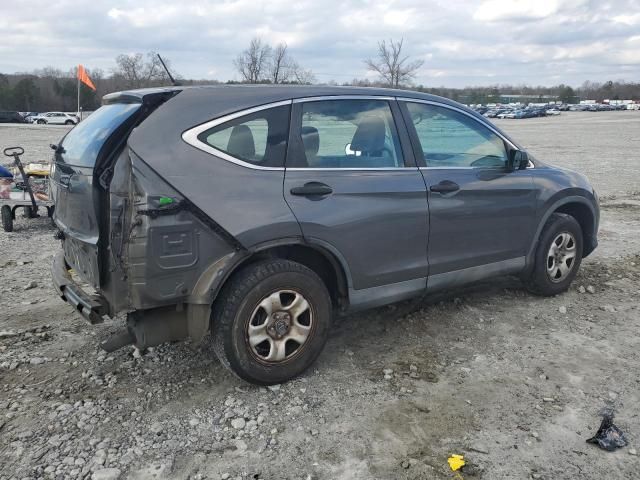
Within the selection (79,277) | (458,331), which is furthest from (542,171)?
(79,277)

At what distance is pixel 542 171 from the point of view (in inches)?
191

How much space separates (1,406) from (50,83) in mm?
83557

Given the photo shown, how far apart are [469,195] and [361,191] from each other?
41.5 inches

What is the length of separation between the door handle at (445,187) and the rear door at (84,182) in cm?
211

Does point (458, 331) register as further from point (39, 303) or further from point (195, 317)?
point (39, 303)

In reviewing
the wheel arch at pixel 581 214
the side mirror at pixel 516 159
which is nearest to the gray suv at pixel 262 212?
the side mirror at pixel 516 159

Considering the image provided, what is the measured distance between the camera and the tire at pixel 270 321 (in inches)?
129

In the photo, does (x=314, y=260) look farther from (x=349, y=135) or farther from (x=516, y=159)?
(x=516, y=159)

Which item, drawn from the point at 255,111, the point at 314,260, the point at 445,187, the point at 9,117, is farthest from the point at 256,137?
the point at 9,117

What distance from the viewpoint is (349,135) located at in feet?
12.5

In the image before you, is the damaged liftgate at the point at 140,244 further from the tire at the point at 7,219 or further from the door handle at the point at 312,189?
the tire at the point at 7,219

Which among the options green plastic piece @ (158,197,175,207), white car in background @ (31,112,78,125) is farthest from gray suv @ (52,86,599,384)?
white car in background @ (31,112,78,125)

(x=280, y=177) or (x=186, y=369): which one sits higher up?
(x=280, y=177)

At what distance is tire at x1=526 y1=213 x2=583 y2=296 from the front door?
254 millimetres
